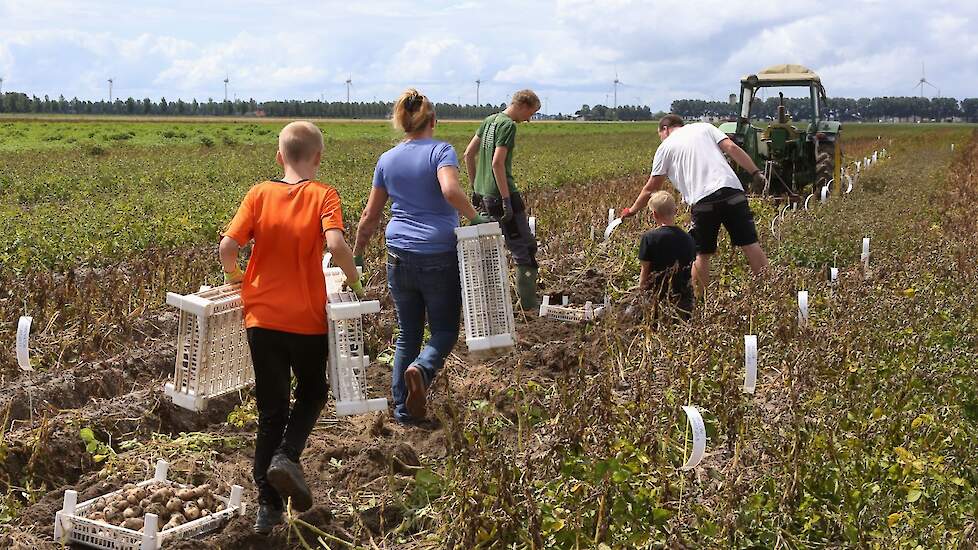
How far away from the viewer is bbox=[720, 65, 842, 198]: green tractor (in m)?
13.1

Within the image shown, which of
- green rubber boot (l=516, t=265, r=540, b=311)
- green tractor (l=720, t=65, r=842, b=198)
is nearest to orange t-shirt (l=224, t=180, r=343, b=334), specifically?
green rubber boot (l=516, t=265, r=540, b=311)

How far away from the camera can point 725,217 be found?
22.4 feet

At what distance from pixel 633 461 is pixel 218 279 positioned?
516 centimetres

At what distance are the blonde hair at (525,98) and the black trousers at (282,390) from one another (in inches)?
112

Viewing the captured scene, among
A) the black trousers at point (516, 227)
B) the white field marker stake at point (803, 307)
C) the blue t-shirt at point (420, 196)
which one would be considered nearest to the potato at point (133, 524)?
the blue t-shirt at point (420, 196)

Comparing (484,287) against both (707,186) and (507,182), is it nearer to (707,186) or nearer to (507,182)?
(507,182)

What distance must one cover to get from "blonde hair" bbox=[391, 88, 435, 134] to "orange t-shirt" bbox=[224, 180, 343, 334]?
0.98m

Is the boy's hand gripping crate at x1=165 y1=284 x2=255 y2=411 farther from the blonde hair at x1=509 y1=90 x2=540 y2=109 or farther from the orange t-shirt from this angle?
the blonde hair at x1=509 y1=90 x2=540 y2=109

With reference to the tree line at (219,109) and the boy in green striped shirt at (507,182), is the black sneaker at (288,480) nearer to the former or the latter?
the boy in green striped shirt at (507,182)

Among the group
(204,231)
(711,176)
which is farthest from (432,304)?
(204,231)

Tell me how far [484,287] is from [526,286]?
208 centimetres

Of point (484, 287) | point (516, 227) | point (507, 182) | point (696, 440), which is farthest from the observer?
point (516, 227)

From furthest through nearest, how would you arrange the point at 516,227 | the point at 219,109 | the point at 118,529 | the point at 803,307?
the point at 219,109 → the point at 516,227 → the point at 803,307 → the point at 118,529

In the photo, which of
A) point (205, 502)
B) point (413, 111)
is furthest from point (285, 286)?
point (413, 111)
